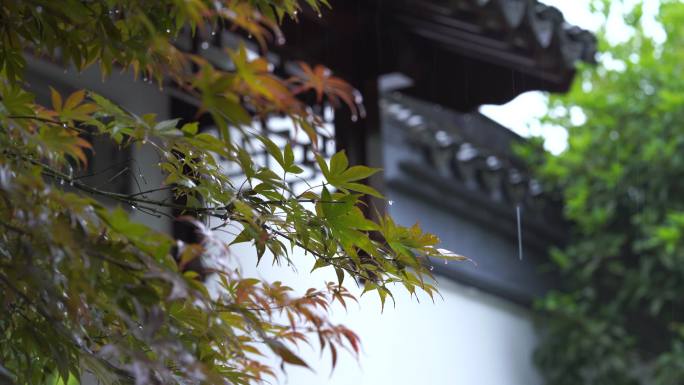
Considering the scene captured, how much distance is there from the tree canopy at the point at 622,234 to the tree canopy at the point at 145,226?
538 centimetres

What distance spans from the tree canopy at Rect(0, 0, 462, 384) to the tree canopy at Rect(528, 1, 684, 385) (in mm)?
5380

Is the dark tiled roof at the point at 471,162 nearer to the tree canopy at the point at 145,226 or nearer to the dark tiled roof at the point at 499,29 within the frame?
the dark tiled roof at the point at 499,29

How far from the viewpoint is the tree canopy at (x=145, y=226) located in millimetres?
1053

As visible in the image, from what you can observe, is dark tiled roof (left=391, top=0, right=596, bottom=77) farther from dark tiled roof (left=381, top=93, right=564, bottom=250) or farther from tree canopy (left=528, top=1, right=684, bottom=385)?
tree canopy (left=528, top=1, right=684, bottom=385)

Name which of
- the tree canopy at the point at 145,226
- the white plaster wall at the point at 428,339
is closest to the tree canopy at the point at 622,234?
the white plaster wall at the point at 428,339

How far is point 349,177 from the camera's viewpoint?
4.31 ft

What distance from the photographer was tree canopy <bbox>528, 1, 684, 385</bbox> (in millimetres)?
6566

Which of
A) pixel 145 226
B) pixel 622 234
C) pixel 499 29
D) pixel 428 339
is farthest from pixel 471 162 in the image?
pixel 145 226

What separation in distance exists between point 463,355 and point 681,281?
1.72m

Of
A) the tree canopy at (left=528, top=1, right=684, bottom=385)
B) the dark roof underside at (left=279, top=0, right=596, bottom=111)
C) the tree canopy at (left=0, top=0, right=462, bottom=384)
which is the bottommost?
the tree canopy at (left=528, top=1, right=684, bottom=385)

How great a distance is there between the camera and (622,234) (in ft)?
Answer: 22.6

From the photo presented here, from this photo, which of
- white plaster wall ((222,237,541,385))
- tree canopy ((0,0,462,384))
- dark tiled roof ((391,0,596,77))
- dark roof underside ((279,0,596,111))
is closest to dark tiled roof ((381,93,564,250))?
white plaster wall ((222,237,541,385))

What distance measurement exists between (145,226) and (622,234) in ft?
20.2

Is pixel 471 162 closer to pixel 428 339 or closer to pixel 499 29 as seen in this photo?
pixel 428 339
